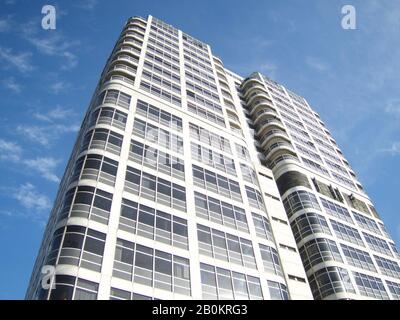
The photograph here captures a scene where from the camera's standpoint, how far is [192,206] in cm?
2567

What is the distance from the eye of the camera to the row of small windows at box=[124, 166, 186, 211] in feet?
79.4

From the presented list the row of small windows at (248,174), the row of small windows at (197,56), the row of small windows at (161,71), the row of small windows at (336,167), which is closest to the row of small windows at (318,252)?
the row of small windows at (248,174)

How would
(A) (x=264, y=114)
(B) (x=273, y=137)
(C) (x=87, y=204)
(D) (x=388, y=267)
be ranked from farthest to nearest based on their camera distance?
(A) (x=264, y=114) → (B) (x=273, y=137) → (D) (x=388, y=267) → (C) (x=87, y=204)

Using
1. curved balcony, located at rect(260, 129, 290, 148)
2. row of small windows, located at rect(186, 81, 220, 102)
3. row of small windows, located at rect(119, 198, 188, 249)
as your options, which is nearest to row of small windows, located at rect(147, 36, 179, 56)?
row of small windows, located at rect(186, 81, 220, 102)

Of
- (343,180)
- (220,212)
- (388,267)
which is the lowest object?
(388,267)

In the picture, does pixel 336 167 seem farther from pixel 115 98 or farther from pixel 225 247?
pixel 115 98

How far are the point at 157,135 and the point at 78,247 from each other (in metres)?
12.9

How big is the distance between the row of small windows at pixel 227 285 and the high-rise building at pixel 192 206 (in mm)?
75

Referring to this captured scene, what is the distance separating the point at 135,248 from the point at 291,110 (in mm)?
45410

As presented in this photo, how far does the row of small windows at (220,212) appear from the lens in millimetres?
26016

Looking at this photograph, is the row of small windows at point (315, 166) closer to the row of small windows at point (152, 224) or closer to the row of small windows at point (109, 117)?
the row of small windows at point (109, 117)

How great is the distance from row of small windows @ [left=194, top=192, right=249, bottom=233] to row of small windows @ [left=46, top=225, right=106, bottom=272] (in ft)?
26.7

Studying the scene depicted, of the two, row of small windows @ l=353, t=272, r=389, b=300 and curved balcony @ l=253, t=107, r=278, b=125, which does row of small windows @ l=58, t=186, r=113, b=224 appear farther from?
curved balcony @ l=253, t=107, r=278, b=125

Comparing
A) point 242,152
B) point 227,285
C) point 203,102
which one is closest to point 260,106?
point 203,102
